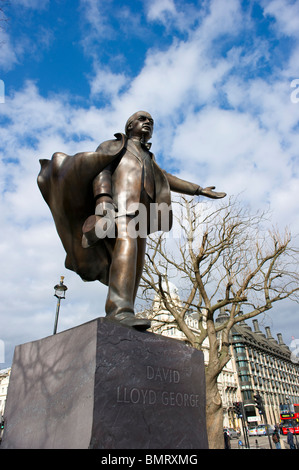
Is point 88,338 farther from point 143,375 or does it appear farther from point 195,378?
point 195,378

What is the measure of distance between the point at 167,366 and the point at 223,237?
1389 centimetres

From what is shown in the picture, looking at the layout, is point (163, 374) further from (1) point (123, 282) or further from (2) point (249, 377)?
(2) point (249, 377)

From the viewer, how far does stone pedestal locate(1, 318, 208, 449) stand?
6.18 feet

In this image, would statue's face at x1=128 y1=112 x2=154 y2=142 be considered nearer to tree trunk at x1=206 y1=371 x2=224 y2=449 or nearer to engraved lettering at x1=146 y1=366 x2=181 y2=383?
engraved lettering at x1=146 y1=366 x2=181 y2=383

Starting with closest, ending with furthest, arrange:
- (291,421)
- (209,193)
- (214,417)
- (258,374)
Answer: (209,193)
(214,417)
(291,421)
(258,374)

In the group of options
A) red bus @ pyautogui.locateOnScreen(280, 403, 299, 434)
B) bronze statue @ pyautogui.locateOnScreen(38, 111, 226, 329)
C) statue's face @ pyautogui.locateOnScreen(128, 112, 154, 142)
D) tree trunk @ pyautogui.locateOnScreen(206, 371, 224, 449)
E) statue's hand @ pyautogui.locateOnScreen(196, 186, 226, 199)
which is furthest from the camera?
red bus @ pyautogui.locateOnScreen(280, 403, 299, 434)

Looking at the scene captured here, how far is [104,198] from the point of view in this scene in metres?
2.79

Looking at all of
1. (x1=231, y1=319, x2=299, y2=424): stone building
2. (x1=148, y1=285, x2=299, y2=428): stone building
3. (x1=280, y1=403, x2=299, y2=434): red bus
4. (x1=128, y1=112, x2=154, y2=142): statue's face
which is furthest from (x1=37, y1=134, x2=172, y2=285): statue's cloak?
(x1=231, y1=319, x2=299, y2=424): stone building

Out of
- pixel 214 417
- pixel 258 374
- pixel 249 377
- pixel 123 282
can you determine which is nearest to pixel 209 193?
pixel 123 282

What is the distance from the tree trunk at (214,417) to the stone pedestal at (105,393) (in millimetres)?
11219

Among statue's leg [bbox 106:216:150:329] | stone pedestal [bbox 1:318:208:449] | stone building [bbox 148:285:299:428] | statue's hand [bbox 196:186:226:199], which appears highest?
stone building [bbox 148:285:299:428]

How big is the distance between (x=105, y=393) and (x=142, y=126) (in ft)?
8.86

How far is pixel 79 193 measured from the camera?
2.95 metres
